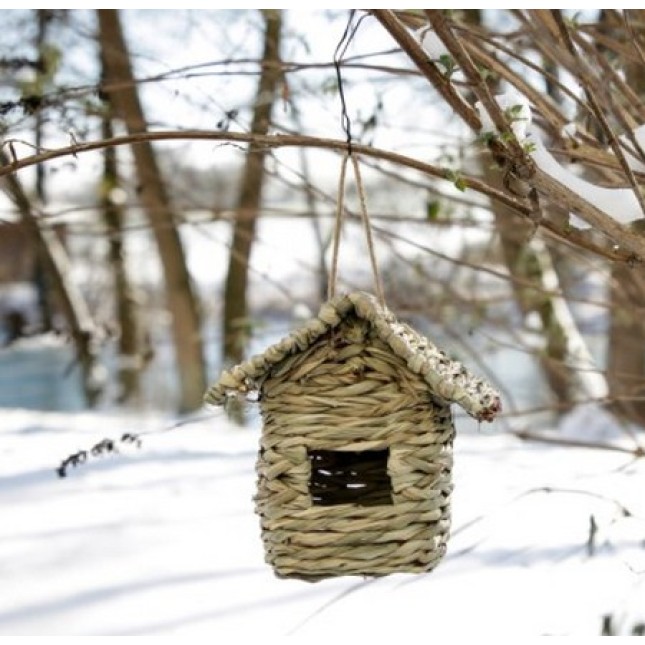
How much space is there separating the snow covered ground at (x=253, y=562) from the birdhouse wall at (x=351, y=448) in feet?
1.87

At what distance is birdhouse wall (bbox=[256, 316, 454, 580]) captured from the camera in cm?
144

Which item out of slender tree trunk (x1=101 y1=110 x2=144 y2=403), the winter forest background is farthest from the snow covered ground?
slender tree trunk (x1=101 y1=110 x2=144 y2=403)

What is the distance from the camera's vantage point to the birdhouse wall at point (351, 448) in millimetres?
1438

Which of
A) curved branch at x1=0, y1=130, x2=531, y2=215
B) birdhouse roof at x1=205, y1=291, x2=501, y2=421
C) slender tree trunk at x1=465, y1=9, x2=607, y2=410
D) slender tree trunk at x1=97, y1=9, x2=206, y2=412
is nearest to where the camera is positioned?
curved branch at x1=0, y1=130, x2=531, y2=215

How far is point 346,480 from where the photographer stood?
1575mm

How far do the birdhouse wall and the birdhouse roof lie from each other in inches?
1.2

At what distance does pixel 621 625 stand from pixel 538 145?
41.9 inches

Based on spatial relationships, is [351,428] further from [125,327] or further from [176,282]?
[125,327]

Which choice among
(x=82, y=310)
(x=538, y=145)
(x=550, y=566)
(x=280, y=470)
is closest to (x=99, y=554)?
(x=550, y=566)

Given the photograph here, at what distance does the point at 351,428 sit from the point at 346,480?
17 cm

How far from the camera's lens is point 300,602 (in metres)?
2.21

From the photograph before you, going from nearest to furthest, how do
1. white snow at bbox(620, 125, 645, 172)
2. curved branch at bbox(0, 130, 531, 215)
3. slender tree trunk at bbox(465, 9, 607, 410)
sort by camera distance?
curved branch at bbox(0, 130, 531, 215) → white snow at bbox(620, 125, 645, 172) → slender tree trunk at bbox(465, 9, 607, 410)

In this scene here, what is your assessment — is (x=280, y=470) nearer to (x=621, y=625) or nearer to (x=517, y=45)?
(x=621, y=625)

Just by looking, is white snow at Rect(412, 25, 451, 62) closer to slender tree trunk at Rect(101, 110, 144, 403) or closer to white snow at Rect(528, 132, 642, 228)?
white snow at Rect(528, 132, 642, 228)
